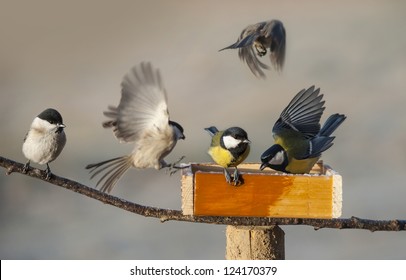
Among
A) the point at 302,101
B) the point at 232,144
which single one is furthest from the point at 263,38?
the point at 232,144

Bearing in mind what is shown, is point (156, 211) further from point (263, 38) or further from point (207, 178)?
point (263, 38)

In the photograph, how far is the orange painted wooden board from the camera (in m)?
2.51

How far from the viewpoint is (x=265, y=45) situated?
352 centimetres

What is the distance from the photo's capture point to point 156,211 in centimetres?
253

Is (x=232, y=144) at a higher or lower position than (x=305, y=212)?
higher

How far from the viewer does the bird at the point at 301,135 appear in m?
3.03

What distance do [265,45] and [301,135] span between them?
0.53 metres

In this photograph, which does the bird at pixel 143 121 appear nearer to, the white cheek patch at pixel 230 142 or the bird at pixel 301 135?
the white cheek patch at pixel 230 142

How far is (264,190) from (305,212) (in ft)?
0.52

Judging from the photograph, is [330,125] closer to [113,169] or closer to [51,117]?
[113,169]

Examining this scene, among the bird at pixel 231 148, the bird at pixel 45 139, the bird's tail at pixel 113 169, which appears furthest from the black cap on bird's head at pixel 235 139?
the bird at pixel 45 139

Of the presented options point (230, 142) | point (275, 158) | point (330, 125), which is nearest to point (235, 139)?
point (230, 142)

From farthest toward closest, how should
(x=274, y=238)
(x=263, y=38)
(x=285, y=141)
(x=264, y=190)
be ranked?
(x=263, y=38), (x=285, y=141), (x=274, y=238), (x=264, y=190)

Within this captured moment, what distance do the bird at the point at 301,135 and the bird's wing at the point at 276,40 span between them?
11.7 inches
